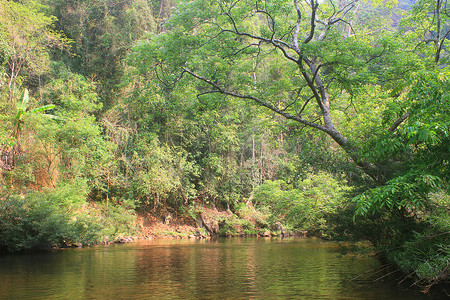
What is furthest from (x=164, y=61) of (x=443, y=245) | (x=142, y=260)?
(x=443, y=245)

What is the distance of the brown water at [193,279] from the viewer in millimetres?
5891

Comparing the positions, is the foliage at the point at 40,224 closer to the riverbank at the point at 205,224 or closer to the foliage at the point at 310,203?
the riverbank at the point at 205,224

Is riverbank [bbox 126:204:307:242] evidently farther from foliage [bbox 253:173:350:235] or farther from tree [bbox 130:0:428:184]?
tree [bbox 130:0:428:184]

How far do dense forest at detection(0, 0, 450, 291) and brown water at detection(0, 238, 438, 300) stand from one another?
116cm

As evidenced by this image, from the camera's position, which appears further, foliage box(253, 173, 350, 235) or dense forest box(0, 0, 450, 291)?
foliage box(253, 173, 350, 235)

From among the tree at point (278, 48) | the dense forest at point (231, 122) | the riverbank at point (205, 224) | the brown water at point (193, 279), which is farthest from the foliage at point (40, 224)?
the riverbank at point (205, 224)

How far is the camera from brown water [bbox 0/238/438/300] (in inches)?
232

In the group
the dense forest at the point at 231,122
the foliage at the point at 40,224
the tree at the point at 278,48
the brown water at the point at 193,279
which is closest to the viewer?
the brown water at the point at 193,279

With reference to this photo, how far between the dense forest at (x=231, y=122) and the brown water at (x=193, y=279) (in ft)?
3.80

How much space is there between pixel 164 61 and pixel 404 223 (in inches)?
380

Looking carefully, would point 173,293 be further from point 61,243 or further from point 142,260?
point 61,243

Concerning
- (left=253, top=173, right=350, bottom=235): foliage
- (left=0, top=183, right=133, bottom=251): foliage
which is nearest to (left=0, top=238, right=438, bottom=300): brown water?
(left=0, top=183, right=133, bottom=251): foliage

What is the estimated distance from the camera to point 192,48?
11.8m

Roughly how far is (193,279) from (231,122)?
22.2 meters
